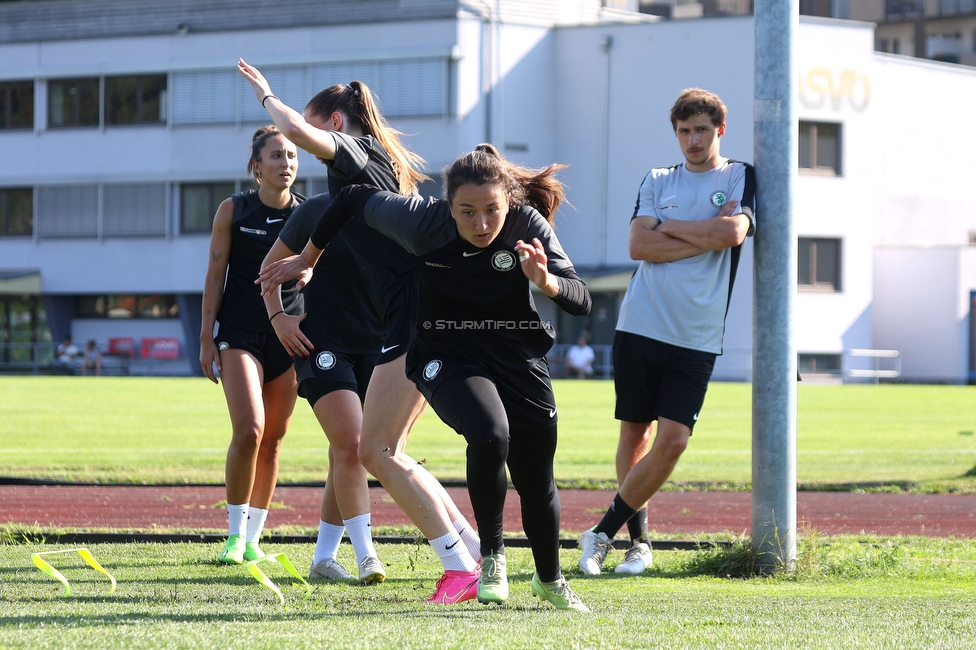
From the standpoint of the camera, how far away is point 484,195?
4914 mm

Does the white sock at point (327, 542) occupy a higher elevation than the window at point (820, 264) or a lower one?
lower

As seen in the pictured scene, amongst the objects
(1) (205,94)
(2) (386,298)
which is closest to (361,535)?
(2) (386,298)

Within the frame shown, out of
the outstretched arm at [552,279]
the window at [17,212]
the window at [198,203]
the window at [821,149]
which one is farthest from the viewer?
the window at [17,212]

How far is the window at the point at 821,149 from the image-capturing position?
44.2 metres

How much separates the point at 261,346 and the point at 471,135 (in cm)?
3907

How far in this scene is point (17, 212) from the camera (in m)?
50.6

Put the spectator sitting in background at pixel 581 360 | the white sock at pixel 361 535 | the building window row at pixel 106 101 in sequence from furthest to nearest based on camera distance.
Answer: the building window row at pixel 106 101 < the spectator sitting in background at pixel 581 360 < the white sock at pixel 361 535

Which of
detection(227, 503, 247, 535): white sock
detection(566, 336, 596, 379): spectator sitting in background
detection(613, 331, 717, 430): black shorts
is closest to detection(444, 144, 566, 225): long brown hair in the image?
detection(613, 331, 717, 430): black shorts

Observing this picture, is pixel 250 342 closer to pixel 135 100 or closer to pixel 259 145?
pixel 259 145

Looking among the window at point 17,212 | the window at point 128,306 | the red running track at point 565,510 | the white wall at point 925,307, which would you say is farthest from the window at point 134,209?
the red running track at point 565,510

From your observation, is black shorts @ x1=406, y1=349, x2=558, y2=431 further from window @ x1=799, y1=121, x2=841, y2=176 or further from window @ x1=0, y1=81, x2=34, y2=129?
window @ x1=0, y1=81, x2=34, y2=129

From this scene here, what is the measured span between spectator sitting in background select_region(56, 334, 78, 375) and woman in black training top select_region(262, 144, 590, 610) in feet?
145

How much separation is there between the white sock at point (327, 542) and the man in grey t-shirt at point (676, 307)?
4.01ft

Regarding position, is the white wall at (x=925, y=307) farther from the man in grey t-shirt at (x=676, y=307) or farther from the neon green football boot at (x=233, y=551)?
the neon green football boot at (x=233, y=551)
